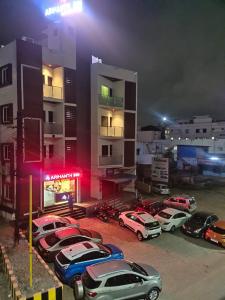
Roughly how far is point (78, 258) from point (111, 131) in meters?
15.7

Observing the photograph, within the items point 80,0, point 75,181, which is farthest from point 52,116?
point 80,0

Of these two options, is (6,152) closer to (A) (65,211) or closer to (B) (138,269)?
(A) (65,211)

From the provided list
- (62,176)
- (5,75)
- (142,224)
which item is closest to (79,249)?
(142,224)

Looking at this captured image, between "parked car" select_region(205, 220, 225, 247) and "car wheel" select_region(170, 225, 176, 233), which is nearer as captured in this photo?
"parked car" select_region(205, 220, 225, 247)

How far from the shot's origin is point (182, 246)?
1656 centimetres

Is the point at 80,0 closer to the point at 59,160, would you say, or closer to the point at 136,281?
the point at 59,160

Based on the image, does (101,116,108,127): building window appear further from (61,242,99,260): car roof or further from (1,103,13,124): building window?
(61,242,99,260): car roof

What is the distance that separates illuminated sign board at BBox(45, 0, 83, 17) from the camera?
2275 cm

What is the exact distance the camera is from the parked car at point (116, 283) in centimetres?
1007

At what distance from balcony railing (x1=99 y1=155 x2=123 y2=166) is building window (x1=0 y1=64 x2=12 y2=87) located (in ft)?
33.7

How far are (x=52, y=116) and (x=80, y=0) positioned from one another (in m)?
10.3

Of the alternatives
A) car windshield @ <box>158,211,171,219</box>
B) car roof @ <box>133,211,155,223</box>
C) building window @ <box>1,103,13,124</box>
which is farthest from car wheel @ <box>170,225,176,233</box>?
building window @ <box>1,103,13,124</box>

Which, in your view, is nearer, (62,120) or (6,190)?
(6,190)

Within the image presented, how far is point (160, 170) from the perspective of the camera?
3105cm
